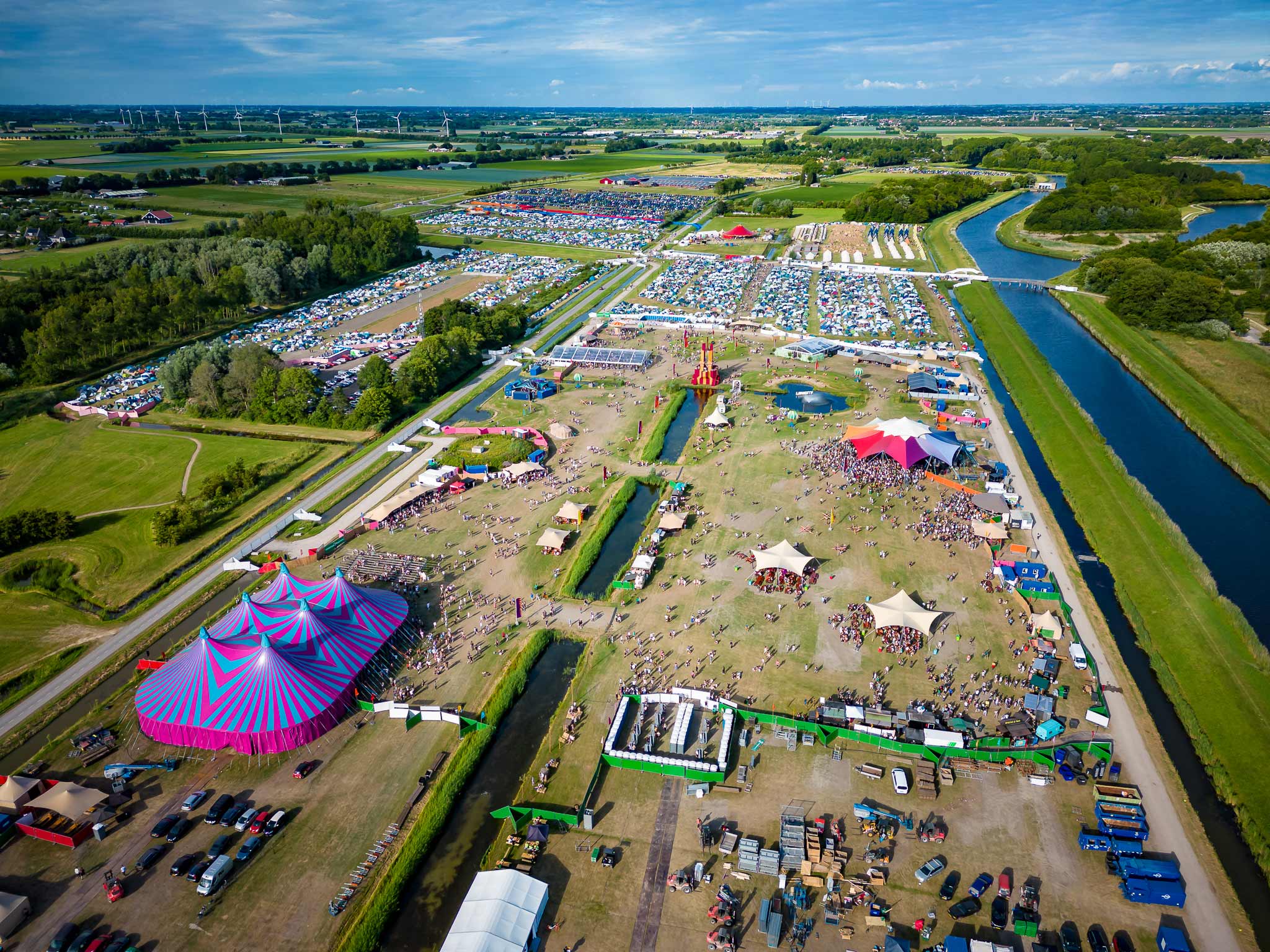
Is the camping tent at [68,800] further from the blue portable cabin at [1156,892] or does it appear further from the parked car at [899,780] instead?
the blue portable cabin at [1156,892]

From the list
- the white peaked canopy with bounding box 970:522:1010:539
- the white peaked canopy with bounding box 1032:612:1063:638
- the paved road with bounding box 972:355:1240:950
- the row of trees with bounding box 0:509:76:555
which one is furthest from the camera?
the row of trees with bounding box 0:509:76:555

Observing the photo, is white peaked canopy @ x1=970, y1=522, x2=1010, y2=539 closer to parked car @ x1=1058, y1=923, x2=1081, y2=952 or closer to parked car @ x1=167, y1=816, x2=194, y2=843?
parked car @ x1=1058, y1=923, x2=1081, y2=952

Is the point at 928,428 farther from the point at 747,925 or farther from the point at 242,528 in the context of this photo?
the point at 242,528

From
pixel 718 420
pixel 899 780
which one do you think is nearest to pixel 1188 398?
pixel 718 420

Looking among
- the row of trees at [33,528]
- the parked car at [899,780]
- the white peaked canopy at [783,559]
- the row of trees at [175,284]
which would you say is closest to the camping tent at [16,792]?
the row of trees at [33,528]

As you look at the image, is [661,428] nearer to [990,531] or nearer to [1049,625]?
[990,531]

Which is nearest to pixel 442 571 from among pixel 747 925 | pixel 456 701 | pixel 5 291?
pixel 456 701

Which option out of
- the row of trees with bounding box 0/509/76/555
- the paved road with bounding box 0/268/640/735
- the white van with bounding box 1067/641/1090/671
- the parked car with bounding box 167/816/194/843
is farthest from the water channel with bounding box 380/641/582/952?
the row of trees with bounding box 0/509/76/555
